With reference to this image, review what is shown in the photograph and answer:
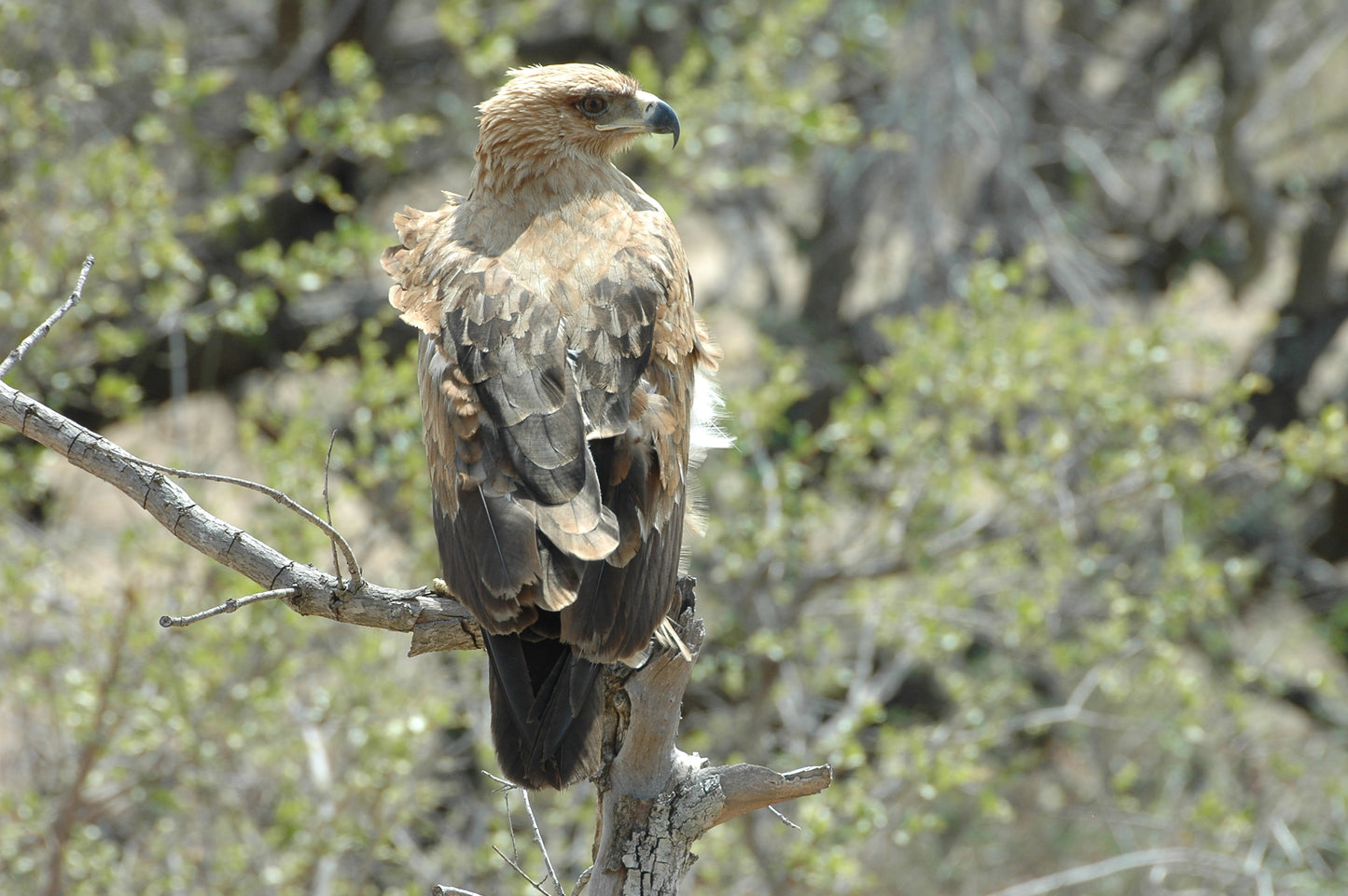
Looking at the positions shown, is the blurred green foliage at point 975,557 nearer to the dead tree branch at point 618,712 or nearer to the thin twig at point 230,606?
the dead tree branch at point 618,712

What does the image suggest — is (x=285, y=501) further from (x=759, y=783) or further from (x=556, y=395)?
(x=759, y=783)

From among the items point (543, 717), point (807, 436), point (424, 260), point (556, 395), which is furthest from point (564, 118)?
point (807, 436)

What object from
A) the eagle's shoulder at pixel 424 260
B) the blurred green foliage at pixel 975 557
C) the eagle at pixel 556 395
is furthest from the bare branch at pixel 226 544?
the blurred green foliage at pixel 975 557

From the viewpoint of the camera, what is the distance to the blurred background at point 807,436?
15.4 feet

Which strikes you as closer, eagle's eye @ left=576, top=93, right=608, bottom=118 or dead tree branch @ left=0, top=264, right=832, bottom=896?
dead tree branch @ left=0, top=264, right=832, bottom=896

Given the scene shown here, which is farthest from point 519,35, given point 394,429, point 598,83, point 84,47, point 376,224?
point 598,83

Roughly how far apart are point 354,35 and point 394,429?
3.49 m

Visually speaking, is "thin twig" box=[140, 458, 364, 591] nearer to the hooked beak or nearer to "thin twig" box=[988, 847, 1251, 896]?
the hooked beak

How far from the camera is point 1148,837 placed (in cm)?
692

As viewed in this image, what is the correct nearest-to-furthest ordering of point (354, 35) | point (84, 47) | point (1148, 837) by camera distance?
point (84, 47) → point (1148, 837) → point (354, 35)

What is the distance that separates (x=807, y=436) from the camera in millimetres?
5414

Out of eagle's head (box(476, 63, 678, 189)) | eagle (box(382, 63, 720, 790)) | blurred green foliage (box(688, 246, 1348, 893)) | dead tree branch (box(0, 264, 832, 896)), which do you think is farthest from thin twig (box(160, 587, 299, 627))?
blurred green foliage (box(688, 246, 1348, 893))

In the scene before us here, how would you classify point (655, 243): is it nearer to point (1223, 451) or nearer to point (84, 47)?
point (1223, 451)

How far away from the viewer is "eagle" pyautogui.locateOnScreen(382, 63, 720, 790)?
254cm
